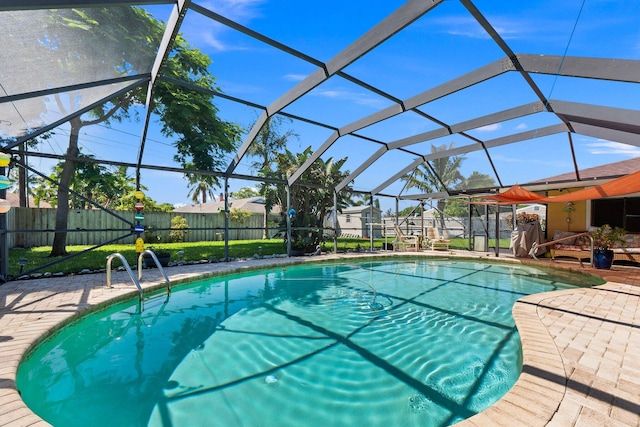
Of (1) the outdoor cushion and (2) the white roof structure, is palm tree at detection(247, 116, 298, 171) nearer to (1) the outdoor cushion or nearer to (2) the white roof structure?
(2) the white roof structure

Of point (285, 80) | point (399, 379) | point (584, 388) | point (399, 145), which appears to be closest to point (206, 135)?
point (285, 80)

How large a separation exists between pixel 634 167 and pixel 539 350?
1070 centimetres

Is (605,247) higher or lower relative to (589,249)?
higher

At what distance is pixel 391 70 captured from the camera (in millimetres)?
5688

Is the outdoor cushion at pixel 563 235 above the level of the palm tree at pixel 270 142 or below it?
below

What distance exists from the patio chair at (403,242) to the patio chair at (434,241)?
0.63 meters

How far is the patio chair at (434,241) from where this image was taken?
1303 centimetres

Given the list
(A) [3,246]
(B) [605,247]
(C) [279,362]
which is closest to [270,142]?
(A) [3,246]

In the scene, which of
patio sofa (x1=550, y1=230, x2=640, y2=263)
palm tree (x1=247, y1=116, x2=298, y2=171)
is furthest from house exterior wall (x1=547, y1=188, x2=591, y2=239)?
palm tree (x1=247, y1=116, x2=298, y2=171)

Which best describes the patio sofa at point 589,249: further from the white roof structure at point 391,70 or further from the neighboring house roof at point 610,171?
the white roof structure at point 391,70

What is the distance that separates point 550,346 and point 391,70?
493 centimetres

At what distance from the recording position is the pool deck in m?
1.95

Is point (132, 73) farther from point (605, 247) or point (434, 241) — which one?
point (605, 247)

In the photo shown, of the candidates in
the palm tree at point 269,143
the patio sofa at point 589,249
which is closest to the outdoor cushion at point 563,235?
the patio sofa at point 589,249
